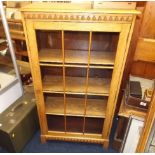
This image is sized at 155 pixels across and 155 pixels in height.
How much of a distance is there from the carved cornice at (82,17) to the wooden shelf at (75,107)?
2.83 feet

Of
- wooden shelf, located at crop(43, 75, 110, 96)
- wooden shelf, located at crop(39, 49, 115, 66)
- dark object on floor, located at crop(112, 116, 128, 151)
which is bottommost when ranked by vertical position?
dark object on floor, located at crop(112, 116, 128, 151)

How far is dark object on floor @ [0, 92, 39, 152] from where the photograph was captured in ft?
5.06

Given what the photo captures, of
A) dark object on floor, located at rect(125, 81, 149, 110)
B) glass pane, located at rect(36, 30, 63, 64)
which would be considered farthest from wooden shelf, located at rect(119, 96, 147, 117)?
glass pane, located at rect(36, 30, 63, 64)

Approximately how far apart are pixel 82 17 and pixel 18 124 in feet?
3.68

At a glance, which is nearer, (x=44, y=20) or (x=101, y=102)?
(x=44, y=20)

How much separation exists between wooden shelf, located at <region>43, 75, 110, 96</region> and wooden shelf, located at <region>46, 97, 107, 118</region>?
25cm

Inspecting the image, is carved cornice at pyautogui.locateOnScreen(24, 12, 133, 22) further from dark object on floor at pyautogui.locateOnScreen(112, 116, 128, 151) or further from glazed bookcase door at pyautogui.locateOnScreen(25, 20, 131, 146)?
dark object on floor at pyautogui.locateOnScreen(112, 116, 128, 151)

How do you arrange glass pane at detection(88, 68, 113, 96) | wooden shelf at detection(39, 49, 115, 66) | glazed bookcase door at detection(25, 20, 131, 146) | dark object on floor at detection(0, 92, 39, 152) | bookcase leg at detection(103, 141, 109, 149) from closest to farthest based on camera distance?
1. glazed bookcase door at detection(25, 20, 131, 146)
2. wooden shelf at detection(39, 49, 115, 66)
3. glass pane at detection(88, 68, 113, 96)
4. dark object on floor at detection(0, 92, 39, 152)
5. bookcase leg at detection(103, 141, 109, 149)

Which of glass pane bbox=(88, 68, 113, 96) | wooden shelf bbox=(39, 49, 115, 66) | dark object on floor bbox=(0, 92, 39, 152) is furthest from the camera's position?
dark object on floor bbox=(0, 92, 39, 152)

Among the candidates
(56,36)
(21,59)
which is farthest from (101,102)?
(21,59)

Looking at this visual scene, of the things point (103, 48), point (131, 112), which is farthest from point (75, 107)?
point (103, 48)

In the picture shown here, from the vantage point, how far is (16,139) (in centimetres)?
161

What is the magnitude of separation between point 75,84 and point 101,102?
14.6 inches

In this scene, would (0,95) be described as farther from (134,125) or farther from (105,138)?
(134,125)
